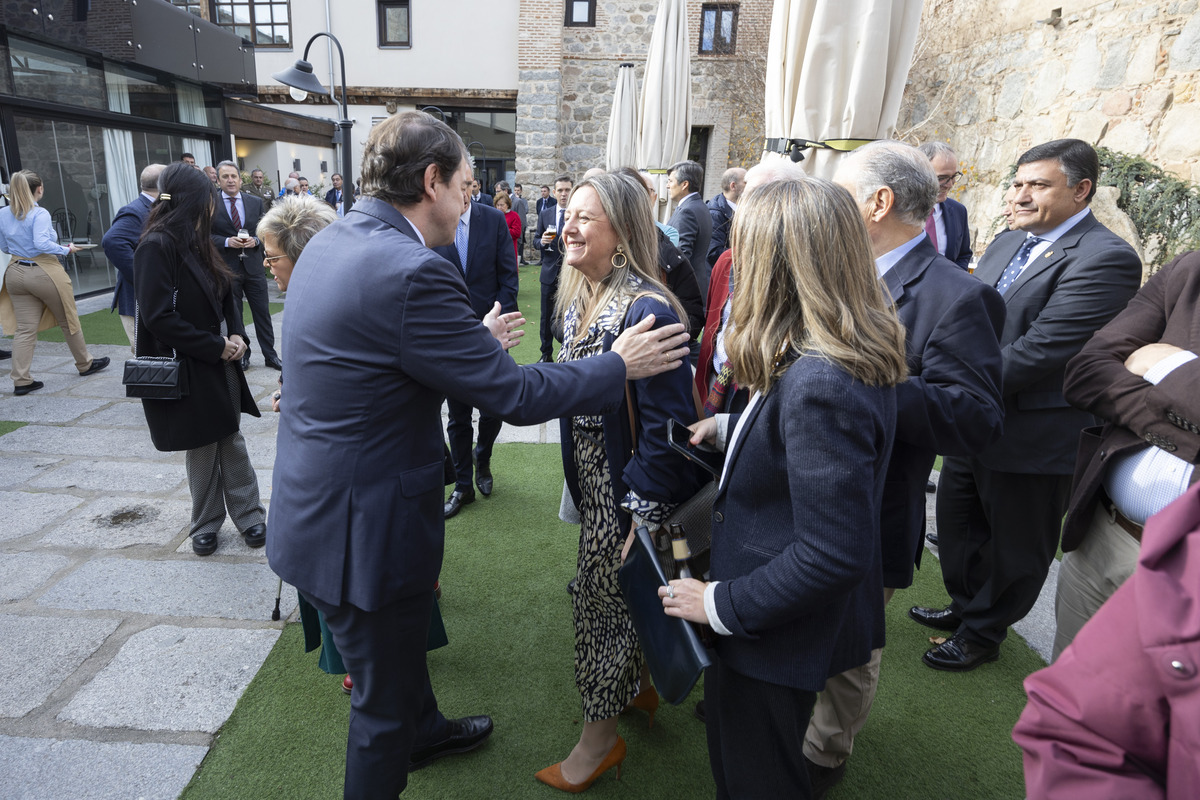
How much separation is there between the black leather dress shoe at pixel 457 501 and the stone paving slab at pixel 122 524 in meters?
1.55

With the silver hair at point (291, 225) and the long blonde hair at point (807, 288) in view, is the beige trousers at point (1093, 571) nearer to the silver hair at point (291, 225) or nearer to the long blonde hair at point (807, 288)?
the long blonde hair at point (807, 288)

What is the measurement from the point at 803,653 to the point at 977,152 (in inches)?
418

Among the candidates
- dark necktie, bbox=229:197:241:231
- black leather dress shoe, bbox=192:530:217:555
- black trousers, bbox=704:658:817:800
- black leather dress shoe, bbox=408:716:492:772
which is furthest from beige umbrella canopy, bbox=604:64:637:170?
black trousers, bbox=704:658:817:800

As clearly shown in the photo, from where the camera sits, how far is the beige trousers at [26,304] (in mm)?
6441

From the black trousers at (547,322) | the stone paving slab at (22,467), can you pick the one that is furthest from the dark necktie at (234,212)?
the stone paving slab at (22,467)

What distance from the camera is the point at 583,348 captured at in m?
2.35

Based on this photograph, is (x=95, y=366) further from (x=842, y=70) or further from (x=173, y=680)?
(x=842, y=70)

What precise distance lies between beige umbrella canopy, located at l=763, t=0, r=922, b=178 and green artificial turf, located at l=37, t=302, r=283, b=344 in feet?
25.2

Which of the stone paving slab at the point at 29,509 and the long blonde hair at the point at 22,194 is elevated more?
the long blonde hair at the point at 22,194

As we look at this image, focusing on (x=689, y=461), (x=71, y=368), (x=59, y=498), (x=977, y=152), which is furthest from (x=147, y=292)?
(x=977, y=152)

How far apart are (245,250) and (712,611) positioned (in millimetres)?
7629

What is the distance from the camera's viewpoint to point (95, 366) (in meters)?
7.23

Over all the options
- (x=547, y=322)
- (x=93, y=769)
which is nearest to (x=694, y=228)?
(x=547, y=322)

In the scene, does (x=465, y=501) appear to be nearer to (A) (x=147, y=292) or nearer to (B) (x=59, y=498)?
(A) (x=147, y=292)
